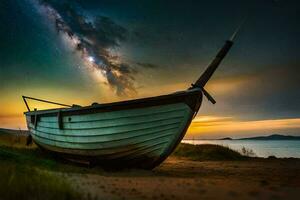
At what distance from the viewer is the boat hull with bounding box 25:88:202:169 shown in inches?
391

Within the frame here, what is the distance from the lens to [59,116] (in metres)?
12.4

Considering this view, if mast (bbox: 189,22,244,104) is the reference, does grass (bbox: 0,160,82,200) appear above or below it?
below

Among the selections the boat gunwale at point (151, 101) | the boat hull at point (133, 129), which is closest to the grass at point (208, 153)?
the boat hull at point (133, 129)

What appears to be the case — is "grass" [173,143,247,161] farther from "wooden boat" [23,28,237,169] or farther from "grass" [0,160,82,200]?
"grass" [0,160,82,200]

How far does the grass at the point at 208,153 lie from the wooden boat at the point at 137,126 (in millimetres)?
7058

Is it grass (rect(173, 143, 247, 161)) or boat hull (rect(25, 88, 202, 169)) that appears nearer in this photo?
boat hull (rect(25, 88, 202, 169))

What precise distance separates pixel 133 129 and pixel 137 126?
172mm

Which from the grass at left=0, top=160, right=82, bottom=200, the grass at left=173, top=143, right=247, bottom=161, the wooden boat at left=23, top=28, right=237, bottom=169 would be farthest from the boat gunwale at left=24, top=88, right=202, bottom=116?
the grass at left=173, top=143, right=247, bottom=161

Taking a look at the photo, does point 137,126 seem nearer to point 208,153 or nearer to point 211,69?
point 211,69

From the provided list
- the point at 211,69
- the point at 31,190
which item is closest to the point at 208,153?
the point at 211,69

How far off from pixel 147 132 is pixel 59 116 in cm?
411

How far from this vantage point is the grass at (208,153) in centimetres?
1706

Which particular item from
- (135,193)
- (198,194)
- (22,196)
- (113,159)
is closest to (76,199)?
(22,196)

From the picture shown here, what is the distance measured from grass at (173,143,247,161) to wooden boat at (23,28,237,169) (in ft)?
23.2
